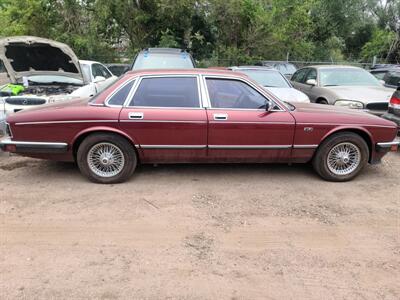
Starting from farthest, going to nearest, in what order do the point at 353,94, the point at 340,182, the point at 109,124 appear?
the point at 353,94 < the point at 340,182 < the point at 109,124

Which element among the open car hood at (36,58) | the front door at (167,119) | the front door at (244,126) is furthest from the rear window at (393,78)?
the open car hood at (36,58)

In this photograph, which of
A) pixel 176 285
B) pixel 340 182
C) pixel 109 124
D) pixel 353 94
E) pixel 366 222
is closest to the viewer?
pixel 176 285

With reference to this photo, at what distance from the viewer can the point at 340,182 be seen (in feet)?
18.7

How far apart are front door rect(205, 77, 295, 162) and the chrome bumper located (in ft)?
6.52

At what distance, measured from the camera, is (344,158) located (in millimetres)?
5637

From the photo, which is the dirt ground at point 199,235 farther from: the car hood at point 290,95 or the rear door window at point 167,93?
the car hood at point 290,95

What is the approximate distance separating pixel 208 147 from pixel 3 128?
3637mm

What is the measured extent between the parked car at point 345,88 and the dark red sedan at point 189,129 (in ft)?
9.11

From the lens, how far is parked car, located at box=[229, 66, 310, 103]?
8617 mm

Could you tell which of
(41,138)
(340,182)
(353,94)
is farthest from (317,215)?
(353,94)

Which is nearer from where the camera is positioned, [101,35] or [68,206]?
[68,206]

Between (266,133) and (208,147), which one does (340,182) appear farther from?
(208,147)

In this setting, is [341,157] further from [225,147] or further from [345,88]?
[345,88]

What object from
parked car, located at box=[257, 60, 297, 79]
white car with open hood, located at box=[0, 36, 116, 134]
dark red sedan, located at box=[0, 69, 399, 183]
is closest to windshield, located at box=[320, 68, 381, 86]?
dark red sedan, located at box=[0, 69, 399, 183]
